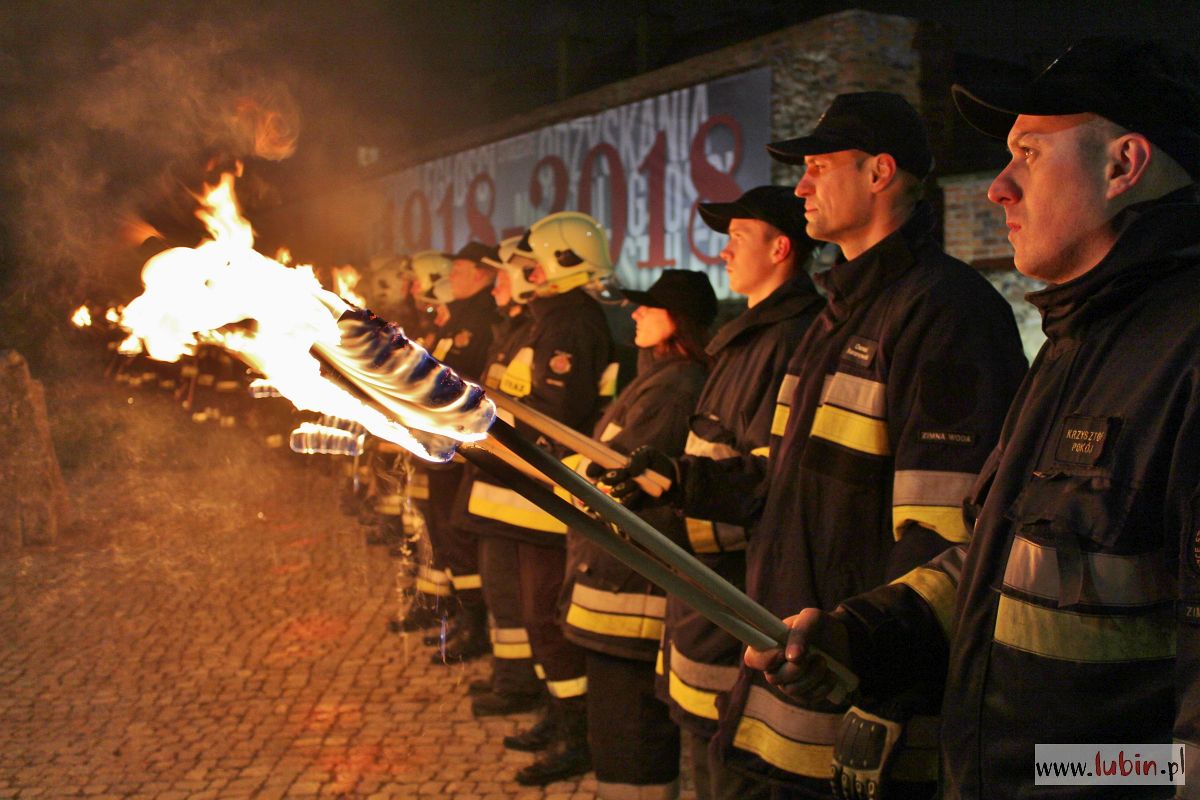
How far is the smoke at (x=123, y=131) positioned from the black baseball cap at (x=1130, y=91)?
16.9 feet

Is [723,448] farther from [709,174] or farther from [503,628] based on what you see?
[709,174]

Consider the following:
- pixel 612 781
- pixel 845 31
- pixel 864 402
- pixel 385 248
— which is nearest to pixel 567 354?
pixel 612 781

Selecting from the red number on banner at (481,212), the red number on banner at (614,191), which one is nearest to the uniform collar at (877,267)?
the red number on banner at (614,191)

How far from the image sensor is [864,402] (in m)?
2.79

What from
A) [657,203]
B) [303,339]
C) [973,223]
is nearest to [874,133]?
[303,339]

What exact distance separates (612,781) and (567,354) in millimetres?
2410

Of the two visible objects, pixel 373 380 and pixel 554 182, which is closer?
pixel 373 380

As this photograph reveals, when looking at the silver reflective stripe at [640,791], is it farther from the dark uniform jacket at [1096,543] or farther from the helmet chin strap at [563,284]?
the helmet chin strap at [563,284]

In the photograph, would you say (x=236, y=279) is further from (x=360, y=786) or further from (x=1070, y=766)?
(x=360, y=786)

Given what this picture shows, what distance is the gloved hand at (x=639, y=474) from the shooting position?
323 cm

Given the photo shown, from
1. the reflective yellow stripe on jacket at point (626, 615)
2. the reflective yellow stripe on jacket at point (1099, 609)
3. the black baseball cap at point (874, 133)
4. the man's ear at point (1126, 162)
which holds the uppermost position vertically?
the black baseball cap at point (874, 133)

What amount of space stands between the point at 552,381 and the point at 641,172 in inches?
374

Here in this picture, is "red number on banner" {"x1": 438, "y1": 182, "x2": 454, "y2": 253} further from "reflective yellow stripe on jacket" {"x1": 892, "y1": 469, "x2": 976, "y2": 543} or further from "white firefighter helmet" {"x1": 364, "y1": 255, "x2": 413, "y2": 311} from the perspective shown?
"reflective yellow stripe on jacket" {"x1": 892, "y1": 469, "x2": 976, "y2": 543}

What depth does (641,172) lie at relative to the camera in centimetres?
1491
